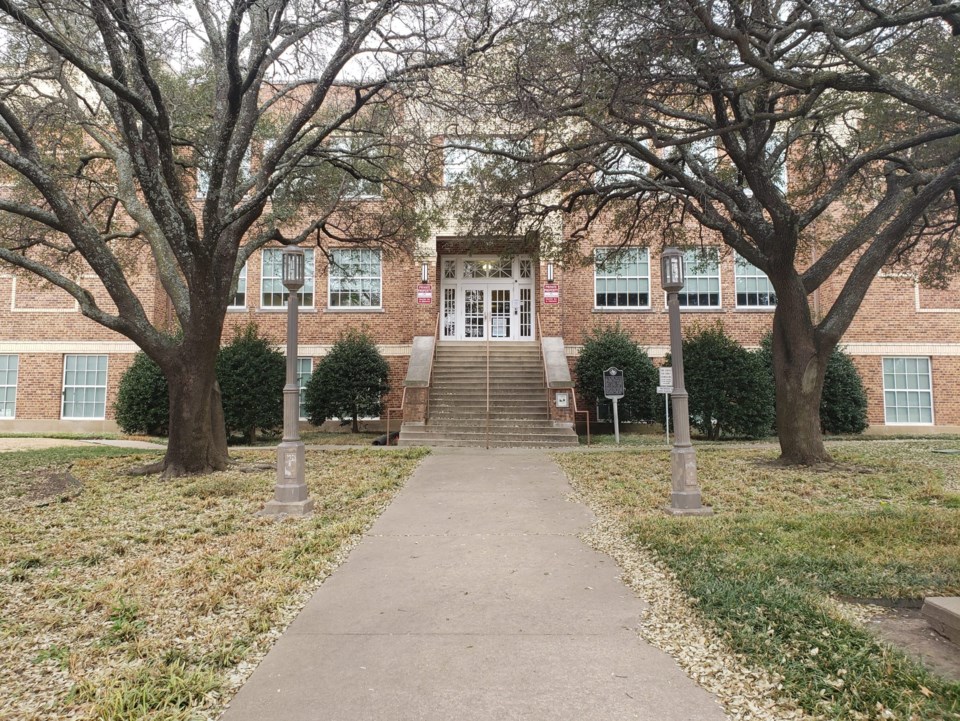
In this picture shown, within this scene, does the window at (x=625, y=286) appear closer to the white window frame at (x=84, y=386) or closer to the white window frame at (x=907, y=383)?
the white window frame at (x=907, y=383)

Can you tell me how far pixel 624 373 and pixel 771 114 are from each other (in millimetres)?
8944

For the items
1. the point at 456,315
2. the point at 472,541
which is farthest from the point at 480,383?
the point at 472,541

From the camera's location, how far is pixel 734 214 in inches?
379

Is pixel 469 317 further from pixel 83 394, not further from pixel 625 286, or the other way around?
pixel 83 394

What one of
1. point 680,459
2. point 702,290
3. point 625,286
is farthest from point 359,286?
point 680,459

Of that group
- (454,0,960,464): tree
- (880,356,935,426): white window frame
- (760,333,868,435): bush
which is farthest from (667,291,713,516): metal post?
(880,356,935,426): white window frame

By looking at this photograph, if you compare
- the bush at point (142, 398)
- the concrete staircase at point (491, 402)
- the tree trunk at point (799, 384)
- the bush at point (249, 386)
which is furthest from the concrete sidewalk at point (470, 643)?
the bush at point (142, 398)

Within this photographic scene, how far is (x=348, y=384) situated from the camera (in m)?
15.8

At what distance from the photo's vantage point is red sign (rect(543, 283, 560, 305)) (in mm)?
→ 17250

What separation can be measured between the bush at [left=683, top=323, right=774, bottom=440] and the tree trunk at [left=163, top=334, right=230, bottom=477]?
35.0 ft

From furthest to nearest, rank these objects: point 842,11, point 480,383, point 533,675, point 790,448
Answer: point 480,383, point 790,448, point 842,11, point 533,675

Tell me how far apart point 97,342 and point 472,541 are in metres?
17.3

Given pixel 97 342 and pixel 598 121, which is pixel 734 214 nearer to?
pixel 598 121

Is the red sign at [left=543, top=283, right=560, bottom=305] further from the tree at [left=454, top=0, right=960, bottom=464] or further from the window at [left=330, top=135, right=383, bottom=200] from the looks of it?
the window at [left=330, top=135, right=383, bottom=200]
